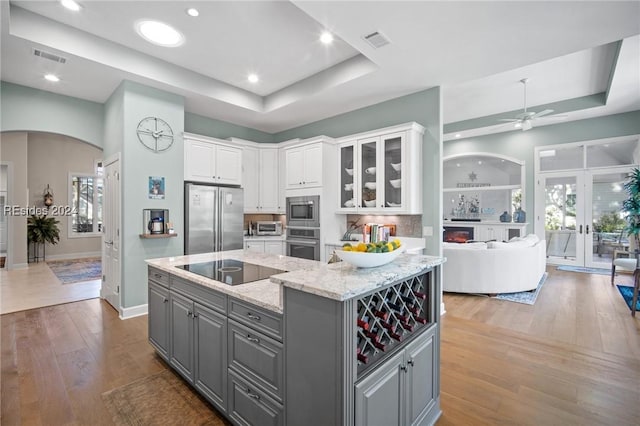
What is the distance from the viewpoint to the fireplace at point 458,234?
827cm

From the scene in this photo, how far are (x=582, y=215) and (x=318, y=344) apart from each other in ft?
26.2

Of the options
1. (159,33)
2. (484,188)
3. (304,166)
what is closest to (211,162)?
(304,166)

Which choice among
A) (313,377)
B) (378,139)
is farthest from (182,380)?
(378,139)

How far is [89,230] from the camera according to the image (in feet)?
28.7

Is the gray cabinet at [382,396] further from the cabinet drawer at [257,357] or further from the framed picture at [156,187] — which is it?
the framed picture at [156,187]

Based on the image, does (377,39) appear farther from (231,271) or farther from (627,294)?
(627,294)

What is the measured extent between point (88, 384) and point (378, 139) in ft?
12.9

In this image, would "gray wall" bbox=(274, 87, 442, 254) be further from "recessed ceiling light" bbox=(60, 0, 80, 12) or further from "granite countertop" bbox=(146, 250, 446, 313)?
"recessed ceiling light" bbox=(60, 0, 80, 12)

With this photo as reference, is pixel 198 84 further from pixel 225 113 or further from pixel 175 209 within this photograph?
pixel 175 209

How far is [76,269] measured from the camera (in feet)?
22.2

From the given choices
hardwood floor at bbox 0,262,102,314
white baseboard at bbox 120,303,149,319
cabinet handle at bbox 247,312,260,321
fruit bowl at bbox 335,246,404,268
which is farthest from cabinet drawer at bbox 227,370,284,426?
hardwood floor at bbox 0,262,102,314

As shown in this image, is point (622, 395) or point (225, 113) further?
point (225, 113)

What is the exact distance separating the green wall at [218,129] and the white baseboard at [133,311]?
2734 millimetres

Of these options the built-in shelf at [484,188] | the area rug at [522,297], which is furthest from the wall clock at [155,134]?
the built-in shelf at [484,188]
